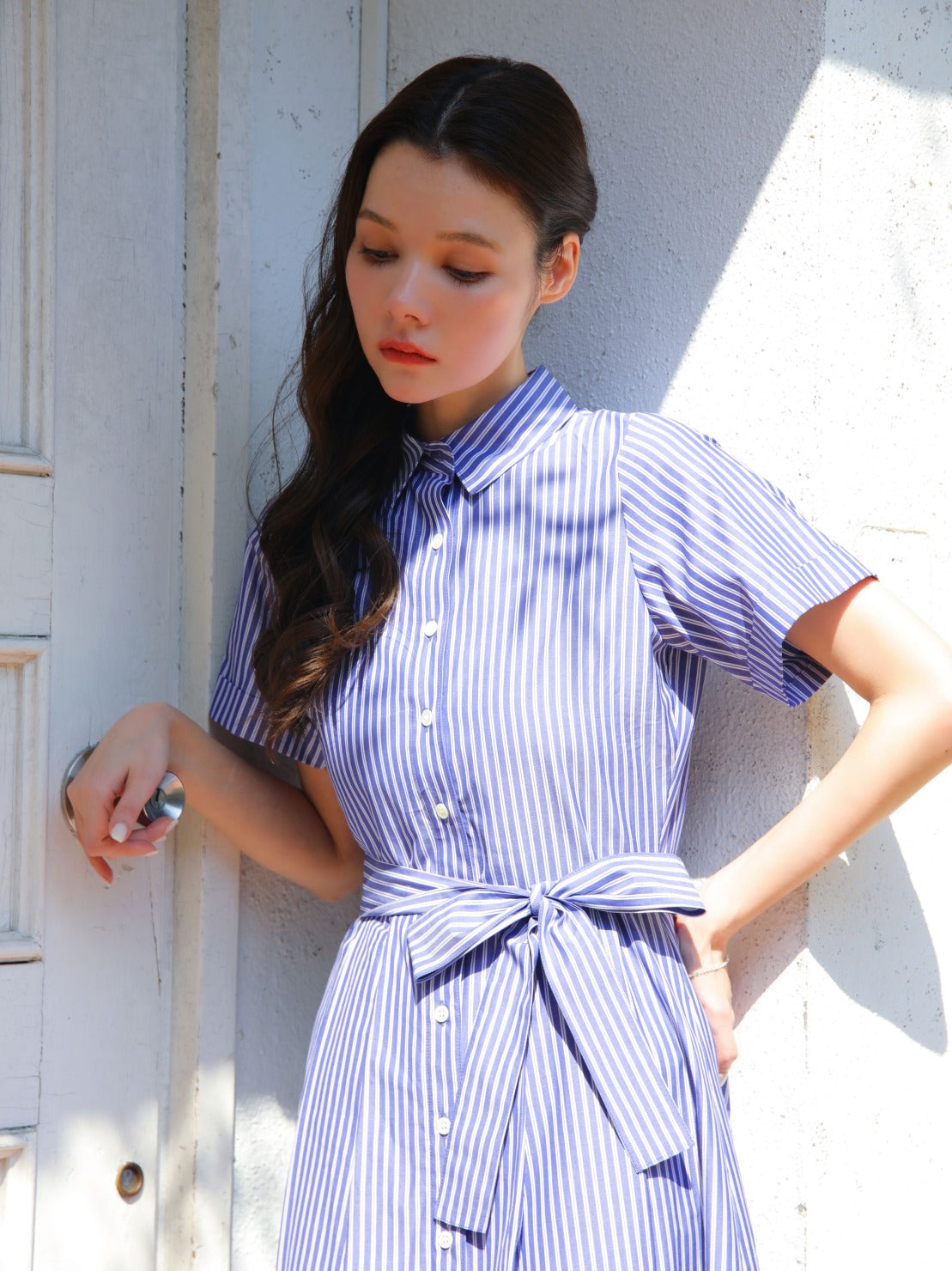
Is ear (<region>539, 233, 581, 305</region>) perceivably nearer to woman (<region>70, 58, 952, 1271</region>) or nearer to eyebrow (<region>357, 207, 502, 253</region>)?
woman (<region>70, 58, 952, 1271</region>)

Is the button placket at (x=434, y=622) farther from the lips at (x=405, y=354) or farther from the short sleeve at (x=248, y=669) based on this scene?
the short sleeve at (x=248, y=669)

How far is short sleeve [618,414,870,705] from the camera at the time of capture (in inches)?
55.2

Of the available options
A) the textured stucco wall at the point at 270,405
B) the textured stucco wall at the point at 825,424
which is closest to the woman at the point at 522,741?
the textured stucco wall at the point at 825,424

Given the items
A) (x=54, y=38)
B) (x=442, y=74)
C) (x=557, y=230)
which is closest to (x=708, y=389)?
(x=557, y=230)

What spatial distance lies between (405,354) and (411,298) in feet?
0.22

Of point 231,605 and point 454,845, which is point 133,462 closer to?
point 231,605

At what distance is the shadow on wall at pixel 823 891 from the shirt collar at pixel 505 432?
1.23ft

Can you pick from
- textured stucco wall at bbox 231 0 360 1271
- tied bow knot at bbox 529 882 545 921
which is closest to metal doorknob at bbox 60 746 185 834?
textured stucco wall at bbox 231 0 360 1271

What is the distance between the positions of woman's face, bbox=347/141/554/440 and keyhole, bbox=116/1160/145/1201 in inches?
41.1

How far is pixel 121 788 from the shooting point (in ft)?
5.28

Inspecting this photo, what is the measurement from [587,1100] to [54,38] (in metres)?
1.41

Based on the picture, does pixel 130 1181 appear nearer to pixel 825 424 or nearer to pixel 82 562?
pixel 82 562

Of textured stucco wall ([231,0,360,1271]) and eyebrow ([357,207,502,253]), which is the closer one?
eyebrow ([357,207,502,253])

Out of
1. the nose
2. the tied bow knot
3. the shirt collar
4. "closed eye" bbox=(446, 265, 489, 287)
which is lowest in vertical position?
the tied bow knot
